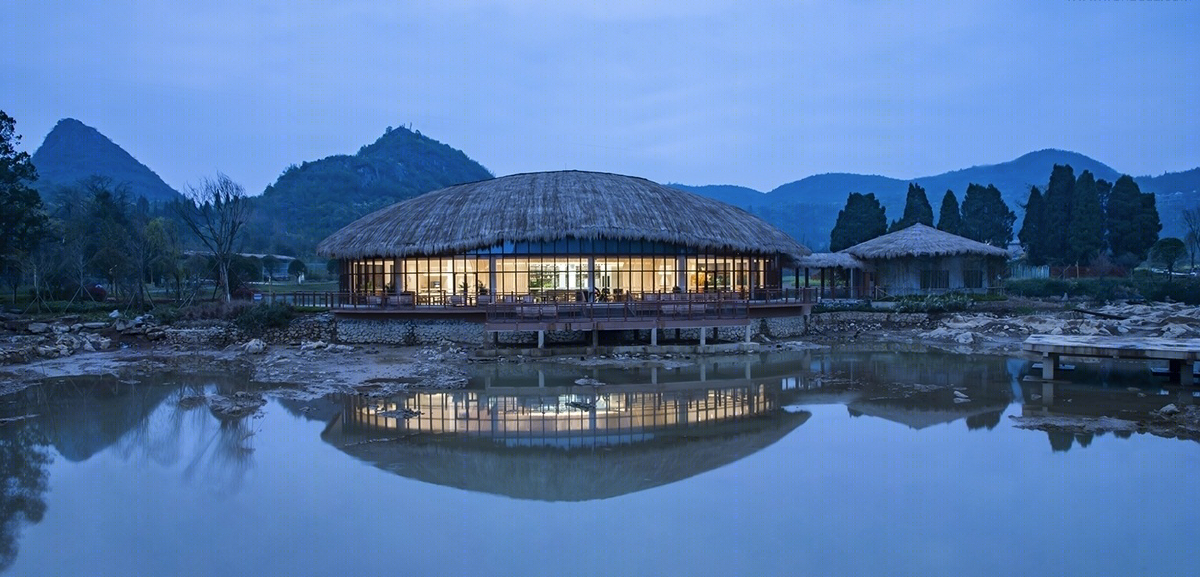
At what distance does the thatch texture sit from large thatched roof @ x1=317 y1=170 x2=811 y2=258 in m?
3.60

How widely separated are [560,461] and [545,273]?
62.6 ft

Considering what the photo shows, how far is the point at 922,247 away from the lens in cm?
4200

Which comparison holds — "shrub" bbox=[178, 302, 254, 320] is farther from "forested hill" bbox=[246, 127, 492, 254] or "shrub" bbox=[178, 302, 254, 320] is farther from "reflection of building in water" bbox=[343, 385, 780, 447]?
"forested hill" bbox=[246, 127, 492, 254]

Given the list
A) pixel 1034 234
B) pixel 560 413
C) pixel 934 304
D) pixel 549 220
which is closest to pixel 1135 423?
pixel 560 413

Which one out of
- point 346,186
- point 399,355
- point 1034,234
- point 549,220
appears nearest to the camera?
point 399,355

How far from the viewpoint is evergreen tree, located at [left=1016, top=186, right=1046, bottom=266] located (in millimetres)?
54625

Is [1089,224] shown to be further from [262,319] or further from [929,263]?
[262,319]

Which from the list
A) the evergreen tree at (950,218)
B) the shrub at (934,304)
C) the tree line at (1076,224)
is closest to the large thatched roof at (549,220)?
the shrub at (934,304)

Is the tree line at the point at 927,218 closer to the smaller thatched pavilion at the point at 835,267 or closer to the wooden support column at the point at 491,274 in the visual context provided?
the smaller thatched pavilion at the point at 835,267

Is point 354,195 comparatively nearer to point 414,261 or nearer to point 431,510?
point 414,261

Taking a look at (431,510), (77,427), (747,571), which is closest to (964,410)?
(747,571)

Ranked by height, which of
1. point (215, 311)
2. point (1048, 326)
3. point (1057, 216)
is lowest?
point (1048, 326)

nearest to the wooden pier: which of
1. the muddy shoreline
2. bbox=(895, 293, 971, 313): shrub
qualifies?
the muddy shoreline

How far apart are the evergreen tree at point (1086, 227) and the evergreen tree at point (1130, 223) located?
5.57ft
